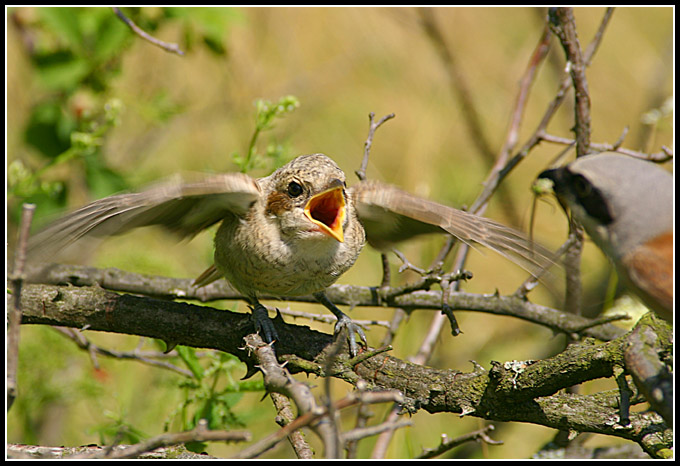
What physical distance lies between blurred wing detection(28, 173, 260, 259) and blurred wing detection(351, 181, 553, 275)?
628 mm

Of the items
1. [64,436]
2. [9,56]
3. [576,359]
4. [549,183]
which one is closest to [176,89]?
[9,56]

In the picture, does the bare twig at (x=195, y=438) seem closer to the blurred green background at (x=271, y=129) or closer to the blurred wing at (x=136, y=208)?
the blurred wing at (x=136, y=208)

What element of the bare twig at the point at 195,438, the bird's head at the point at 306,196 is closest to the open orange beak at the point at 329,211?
the bird's head at the point at 306,196

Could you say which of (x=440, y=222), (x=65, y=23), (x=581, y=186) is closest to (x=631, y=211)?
(x=581, y=186)

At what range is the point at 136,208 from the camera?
9.47 ft

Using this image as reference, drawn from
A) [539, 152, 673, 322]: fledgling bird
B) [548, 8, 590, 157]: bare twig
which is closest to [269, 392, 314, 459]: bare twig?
[539, 152, 673, 322]: fledgling bird

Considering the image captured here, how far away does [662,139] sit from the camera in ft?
22.3

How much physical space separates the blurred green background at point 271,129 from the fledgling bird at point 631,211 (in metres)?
0.67

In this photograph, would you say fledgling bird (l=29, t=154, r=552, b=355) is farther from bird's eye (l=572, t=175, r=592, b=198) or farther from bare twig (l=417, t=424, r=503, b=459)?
bare twig (l=417, t=424, r=503, b=459)

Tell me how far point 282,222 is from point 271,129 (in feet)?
3.77

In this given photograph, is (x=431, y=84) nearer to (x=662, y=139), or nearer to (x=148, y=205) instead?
(x=662, y=139)

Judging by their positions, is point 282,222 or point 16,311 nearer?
point 16,311

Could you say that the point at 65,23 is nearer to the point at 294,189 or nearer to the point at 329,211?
the point at 294,189

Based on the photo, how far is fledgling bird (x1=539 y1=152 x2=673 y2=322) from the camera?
2.54 m
